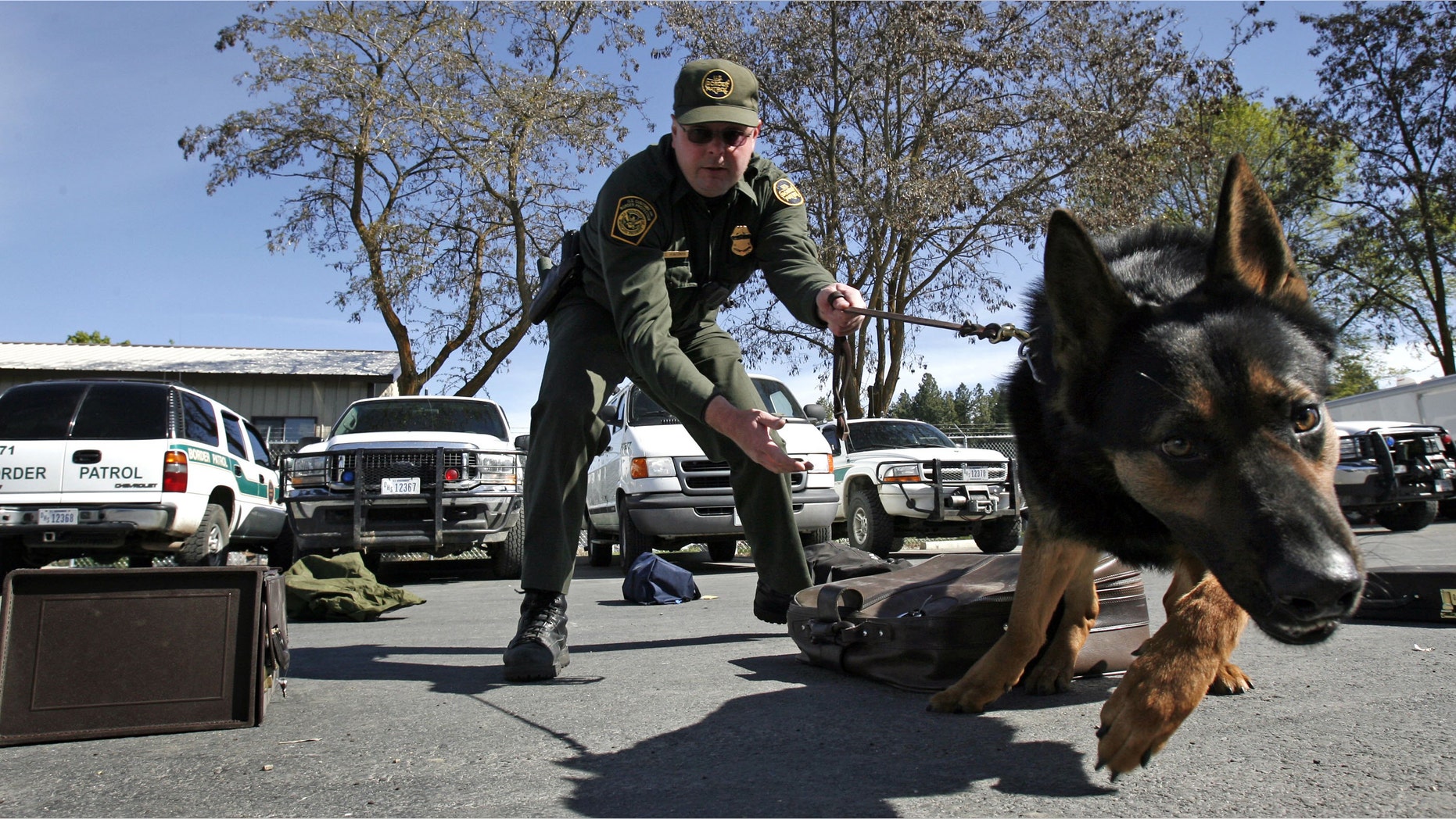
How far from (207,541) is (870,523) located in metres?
7.30

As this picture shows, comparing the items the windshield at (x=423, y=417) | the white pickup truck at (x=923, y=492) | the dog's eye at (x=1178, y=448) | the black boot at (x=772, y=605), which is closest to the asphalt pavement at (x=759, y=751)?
the black boot at (x=772, y=605)

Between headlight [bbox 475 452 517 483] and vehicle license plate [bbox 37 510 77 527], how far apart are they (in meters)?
3.40

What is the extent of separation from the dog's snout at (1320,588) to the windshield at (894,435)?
1052 centimetres

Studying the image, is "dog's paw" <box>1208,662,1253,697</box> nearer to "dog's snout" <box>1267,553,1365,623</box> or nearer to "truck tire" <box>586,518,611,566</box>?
"dog's snout" <box>1267,553,1365,623</box>

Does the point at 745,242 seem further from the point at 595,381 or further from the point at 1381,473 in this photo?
the point at 1381,473

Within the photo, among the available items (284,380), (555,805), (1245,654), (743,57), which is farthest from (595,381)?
(284,380)

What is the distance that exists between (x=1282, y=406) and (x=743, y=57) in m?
20.9

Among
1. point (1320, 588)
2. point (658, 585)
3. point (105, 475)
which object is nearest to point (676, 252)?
point (1320, 588)

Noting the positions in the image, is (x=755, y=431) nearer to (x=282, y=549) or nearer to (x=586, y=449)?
(x=586, y=449)

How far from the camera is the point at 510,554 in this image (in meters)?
9.50

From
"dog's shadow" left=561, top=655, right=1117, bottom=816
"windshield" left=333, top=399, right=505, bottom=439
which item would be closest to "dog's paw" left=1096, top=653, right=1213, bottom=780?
"dog's shadow" left=561, top=655, right=1117, bottom=816

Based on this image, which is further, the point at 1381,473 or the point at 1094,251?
the point at 1381,473

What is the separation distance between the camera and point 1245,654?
339 centimetres

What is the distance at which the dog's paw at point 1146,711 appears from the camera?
1789 mm
